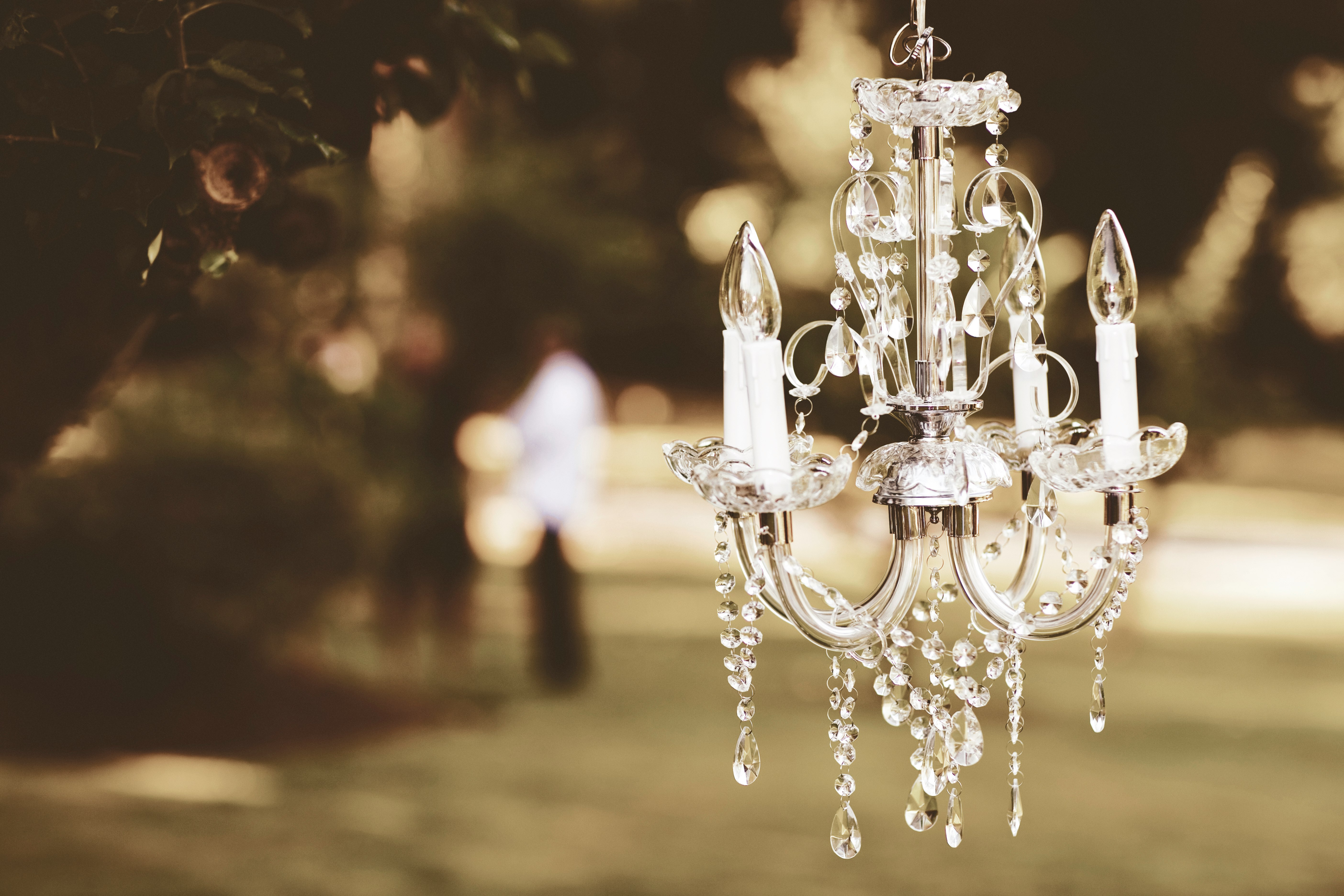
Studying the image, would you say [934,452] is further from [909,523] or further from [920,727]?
[920,727]

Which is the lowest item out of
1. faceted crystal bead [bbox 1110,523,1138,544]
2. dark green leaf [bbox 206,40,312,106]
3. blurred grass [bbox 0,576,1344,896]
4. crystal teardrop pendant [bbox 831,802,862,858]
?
blurred grass [bbox 0,576,1344,896]

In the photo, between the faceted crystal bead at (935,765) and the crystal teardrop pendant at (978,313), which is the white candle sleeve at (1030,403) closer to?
the crystal teardrop pendant at (978,313)

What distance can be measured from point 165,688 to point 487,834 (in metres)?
1.79

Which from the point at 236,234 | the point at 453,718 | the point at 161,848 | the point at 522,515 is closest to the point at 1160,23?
the point at 522,515

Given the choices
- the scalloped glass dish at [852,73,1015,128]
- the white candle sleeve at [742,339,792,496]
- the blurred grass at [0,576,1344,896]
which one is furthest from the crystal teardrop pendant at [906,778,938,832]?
the blurred grass at [0,576,1344,896]

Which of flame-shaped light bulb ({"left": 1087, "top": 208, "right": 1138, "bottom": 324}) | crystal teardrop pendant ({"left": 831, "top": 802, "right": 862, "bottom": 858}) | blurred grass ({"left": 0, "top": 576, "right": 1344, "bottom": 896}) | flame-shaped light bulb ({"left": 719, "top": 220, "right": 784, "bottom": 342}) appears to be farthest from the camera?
blurred grass ({"left": 0, "top": 576, "right": 1344, "bottom": 896})

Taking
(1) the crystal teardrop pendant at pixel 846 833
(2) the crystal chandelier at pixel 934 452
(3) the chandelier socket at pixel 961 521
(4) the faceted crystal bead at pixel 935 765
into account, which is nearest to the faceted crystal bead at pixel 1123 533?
(2) the crystal chandelier at pixel 934 452

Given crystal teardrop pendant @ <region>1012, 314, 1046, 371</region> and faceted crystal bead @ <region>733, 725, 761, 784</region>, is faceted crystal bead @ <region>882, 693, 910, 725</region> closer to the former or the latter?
faceted crystal bead @ <region>733, 725, 761, 784</region>

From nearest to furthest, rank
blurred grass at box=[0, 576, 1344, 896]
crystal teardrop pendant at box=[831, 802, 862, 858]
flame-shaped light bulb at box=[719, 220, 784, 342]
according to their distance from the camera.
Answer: flame-shaped light bulb at box=[719, 220, 784, 342]
crystal teardrop pendant at box=[831, 802, 862, 858]
blurred grass at box=[0, 576, 1344, 896]

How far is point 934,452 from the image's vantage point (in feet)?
3.59

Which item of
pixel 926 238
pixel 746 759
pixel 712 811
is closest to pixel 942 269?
pixel 926 238

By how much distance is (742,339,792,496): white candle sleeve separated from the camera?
928 mm

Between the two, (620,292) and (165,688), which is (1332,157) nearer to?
(620,292)

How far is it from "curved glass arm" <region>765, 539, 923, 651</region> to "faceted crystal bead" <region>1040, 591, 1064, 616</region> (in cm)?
11
